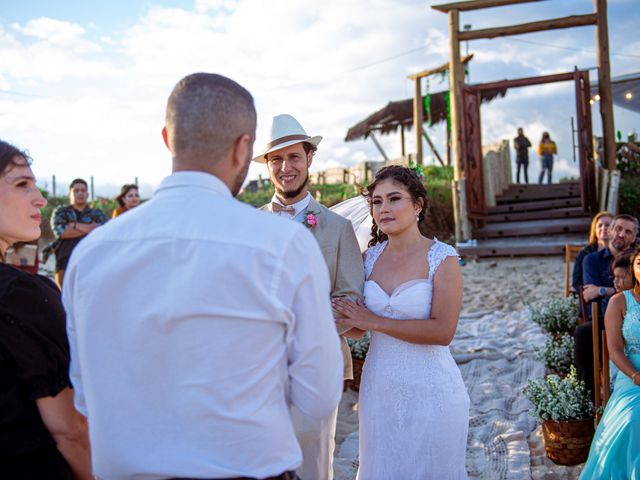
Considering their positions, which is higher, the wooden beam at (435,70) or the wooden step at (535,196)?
the wooden beam at (435,70)

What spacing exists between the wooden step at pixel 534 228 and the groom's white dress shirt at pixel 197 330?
10929 millimetres

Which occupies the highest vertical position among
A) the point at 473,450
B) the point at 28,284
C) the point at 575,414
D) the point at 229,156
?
the point at 229,156

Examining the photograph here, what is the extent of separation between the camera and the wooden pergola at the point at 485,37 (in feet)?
37.2

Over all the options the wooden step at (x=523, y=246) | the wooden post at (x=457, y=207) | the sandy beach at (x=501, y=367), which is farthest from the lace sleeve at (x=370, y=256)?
the wooden post at (x=457, y=207)

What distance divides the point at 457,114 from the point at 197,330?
36.5 feet

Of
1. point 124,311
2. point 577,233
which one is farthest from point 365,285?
point 577,233

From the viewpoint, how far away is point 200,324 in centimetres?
125

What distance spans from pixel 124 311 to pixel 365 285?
1.63 meters

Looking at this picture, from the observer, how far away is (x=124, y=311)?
1.29m

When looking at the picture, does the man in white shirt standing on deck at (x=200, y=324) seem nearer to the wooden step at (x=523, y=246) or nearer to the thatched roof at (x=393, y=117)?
the wooden step at (x=523, y=246)

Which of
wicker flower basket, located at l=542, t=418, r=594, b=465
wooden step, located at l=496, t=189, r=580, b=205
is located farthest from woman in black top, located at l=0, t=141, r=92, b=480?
wooden step, located at l=496, t=189, r=580, b=205

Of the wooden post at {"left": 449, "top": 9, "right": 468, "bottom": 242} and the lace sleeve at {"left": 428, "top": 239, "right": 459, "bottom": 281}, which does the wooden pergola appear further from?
the lace sleeve at {"left": 428, "top": 239, "right": 459, "bottom": 281}

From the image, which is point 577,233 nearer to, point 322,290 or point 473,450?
point 473,450

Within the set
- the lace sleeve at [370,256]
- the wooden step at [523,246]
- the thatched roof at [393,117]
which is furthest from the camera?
the thatched roof at [393,117]
